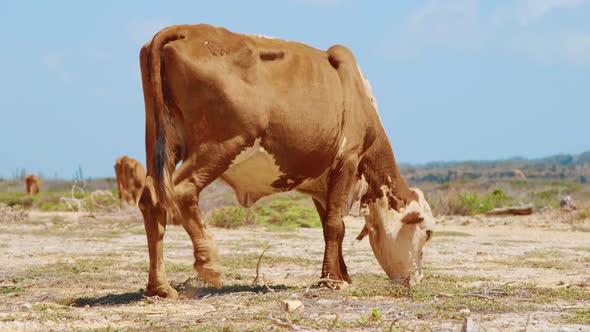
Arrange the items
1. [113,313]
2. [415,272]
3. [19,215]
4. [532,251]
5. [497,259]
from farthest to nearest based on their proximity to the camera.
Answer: [19,215] < [532,251] < [497,259] < [415,272] < [113,313]

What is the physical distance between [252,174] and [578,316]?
3.10m

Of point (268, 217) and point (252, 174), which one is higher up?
point (252, 174)

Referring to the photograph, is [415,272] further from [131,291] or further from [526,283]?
[131,291]

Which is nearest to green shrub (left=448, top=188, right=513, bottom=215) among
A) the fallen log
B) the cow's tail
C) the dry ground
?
the fallen log

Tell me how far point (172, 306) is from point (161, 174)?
3.58 feet

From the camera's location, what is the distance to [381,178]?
9141 millimetres

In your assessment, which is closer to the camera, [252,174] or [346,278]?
[252,174]

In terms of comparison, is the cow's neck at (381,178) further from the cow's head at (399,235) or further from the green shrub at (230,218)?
the green shrub at (230,218)

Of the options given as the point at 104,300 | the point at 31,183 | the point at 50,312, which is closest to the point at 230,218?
the point at 104,300

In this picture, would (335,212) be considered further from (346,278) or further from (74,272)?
(74,272)

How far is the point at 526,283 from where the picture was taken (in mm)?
8906

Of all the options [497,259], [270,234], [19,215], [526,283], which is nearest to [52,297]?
[526,283]

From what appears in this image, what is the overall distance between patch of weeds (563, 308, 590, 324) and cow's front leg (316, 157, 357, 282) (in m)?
2.46

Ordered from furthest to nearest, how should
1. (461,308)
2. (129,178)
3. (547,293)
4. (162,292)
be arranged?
(129,178), (547,293), (162,292), (461,308)
